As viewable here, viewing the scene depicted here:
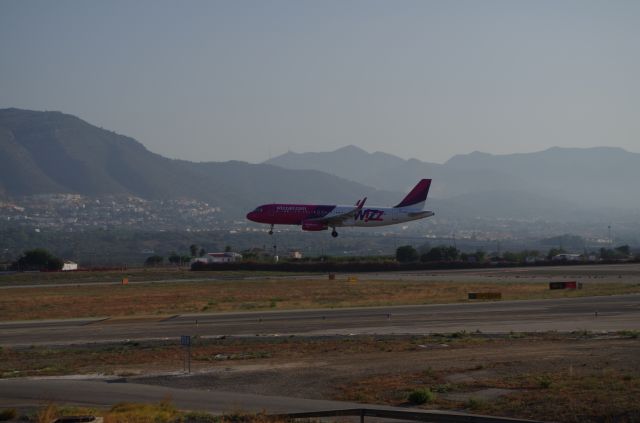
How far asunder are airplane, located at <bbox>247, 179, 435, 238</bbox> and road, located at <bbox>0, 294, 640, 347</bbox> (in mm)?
34977

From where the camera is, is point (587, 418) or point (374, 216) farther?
point (374, 216)

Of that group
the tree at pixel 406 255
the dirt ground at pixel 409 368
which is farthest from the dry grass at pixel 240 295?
the tree at pixel 406 255

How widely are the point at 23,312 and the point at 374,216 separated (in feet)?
138

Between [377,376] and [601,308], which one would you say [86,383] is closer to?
[377,376]

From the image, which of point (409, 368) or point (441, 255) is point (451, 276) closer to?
point (441, 255)

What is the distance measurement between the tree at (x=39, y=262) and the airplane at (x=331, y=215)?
143 feet

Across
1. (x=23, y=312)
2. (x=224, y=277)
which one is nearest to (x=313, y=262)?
(x=224, y=277)

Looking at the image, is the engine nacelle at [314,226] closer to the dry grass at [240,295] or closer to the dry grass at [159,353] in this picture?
the dry grass at [240,295]

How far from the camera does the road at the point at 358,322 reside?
134 ft

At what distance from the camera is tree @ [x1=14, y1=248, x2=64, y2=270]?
125 meters

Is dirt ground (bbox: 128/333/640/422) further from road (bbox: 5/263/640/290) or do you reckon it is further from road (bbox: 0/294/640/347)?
road (bbox: 5/263/640/290)

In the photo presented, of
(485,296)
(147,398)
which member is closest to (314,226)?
(485,296)

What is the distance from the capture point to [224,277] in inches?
3637

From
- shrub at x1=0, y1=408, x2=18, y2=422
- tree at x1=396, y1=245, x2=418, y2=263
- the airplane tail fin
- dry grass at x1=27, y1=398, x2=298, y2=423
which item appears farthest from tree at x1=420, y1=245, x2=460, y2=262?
shrub at x1=0, y1=408, x2=18, y2=422
